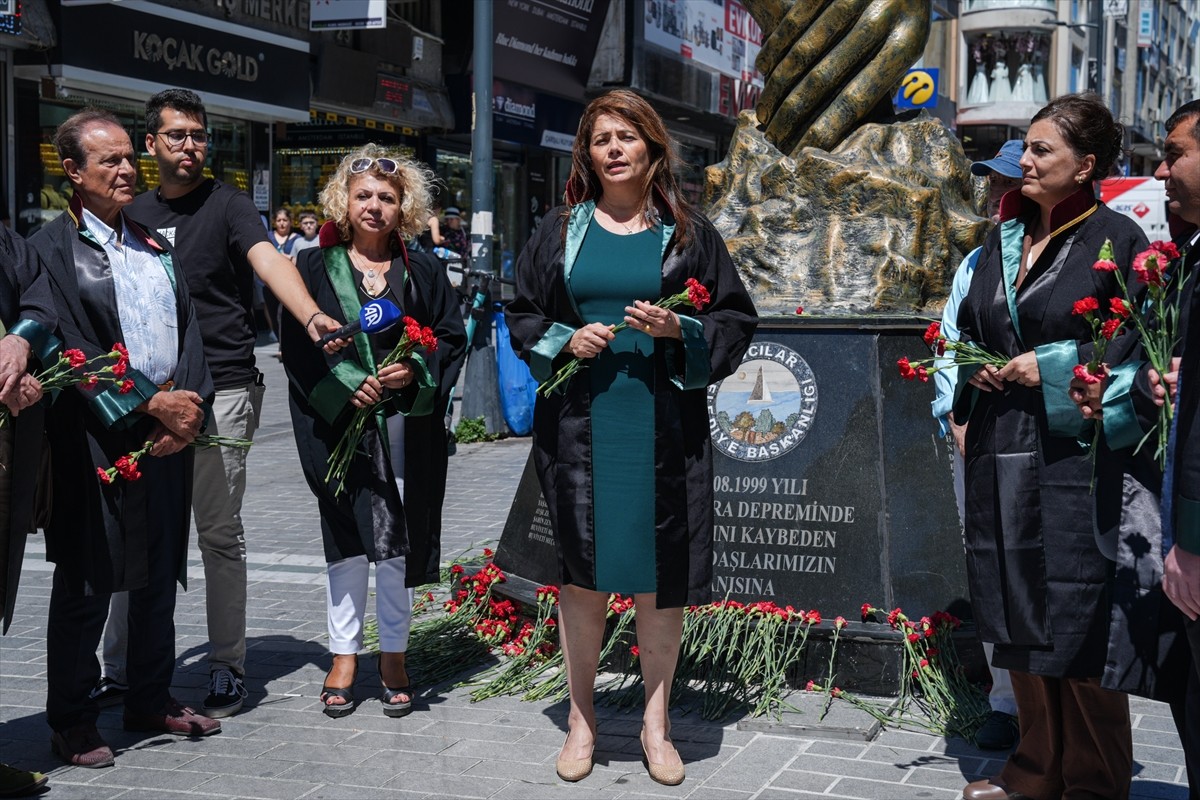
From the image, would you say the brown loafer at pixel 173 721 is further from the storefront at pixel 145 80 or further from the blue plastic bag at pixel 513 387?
the storefront at pixel 145 80

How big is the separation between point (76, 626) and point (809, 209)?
3.57 metres

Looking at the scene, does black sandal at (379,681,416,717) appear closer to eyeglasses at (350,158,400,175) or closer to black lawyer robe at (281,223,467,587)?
black lawyer robe at (281,223,467,587)

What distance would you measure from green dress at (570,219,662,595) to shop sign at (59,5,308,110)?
13.0 meters

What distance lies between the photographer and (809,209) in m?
6.66

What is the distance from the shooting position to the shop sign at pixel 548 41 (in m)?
24.6

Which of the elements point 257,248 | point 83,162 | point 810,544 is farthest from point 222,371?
point 810,544

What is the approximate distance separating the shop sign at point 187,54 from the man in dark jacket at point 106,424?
40.0ft

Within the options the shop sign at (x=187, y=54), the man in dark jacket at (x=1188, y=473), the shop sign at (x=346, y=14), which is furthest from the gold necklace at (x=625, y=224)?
the shop sign at (x=346, y=14)

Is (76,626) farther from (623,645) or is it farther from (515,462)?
(515,462)

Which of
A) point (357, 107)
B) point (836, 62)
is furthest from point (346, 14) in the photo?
point (836, 62)

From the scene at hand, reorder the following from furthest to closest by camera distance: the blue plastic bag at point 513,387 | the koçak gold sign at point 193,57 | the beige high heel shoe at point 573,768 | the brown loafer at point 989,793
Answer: the koçak gold sign at point 193,57 → the blue plastic bag at point 513,387 → the beige high heel shoe at point 573,768 → the brown loafer at point 989,793

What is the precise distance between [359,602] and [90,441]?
114 cm

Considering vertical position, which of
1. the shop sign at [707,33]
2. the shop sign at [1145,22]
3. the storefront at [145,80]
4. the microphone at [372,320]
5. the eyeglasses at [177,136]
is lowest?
the microphone at [372,320]

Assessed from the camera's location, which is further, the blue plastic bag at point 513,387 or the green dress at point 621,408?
the blue plastic bag at point 513,387
